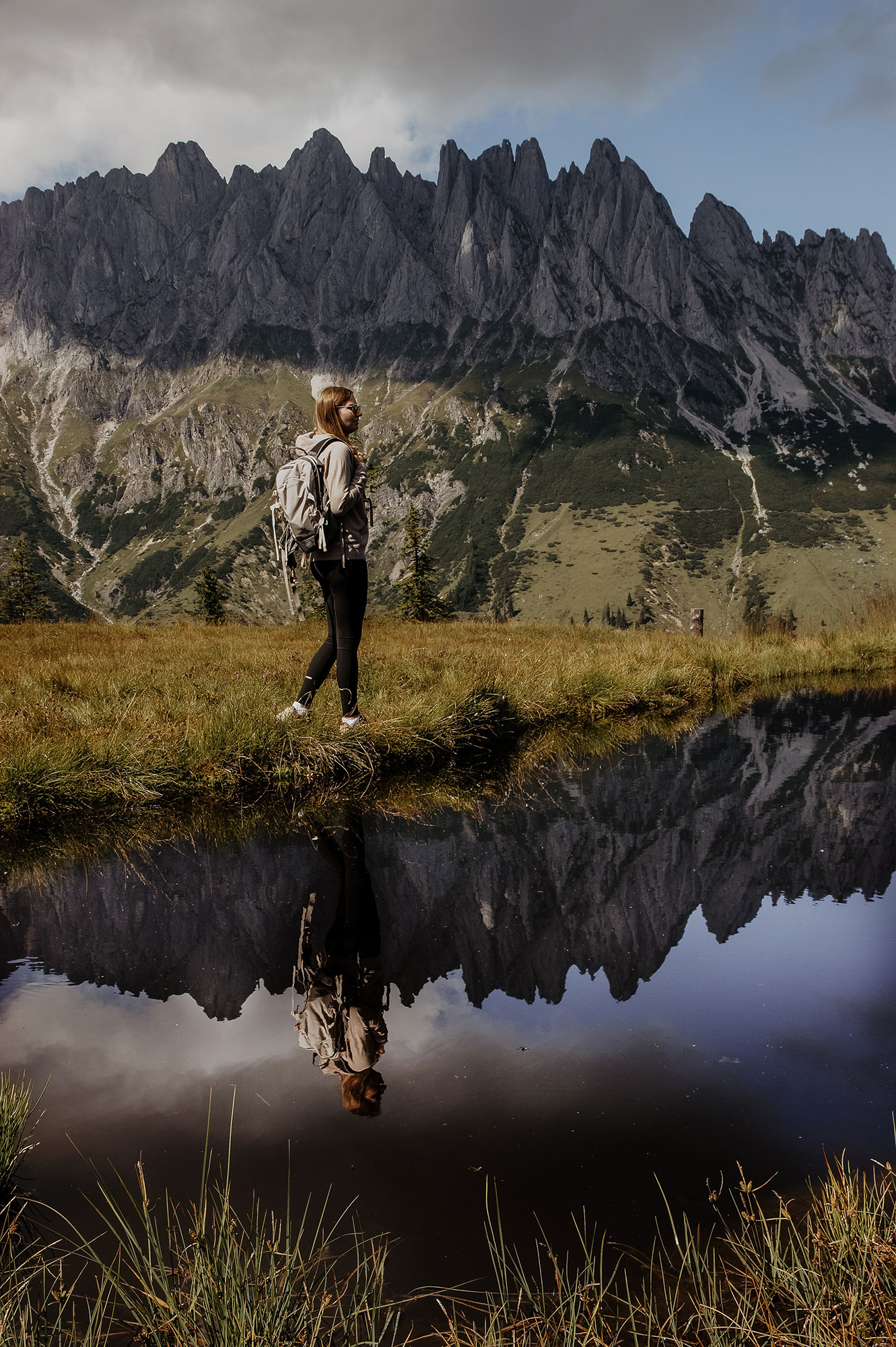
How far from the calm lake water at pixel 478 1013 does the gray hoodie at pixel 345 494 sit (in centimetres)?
339

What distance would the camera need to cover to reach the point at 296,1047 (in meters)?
3.20

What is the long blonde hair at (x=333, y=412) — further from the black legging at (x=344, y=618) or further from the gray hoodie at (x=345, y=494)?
the black legging at (x=344, y=618)

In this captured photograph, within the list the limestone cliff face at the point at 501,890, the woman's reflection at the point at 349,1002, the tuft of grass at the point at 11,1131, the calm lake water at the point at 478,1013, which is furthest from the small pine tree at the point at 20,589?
the tuft of grass at the point at 11,1131

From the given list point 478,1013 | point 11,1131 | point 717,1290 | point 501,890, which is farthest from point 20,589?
point 717,1290

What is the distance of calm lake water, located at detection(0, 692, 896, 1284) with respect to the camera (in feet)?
8.21

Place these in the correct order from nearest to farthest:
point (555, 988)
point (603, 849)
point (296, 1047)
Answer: point (296, 1047) → point (555, 988) → point (603, 849)

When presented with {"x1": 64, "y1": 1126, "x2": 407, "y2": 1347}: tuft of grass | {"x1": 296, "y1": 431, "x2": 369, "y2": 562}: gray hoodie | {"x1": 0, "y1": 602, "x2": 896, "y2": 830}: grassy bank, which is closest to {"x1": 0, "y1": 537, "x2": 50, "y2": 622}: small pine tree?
{"x1": 0, "y1": 602, "x2": 896, "y2": 830}: grassy bank

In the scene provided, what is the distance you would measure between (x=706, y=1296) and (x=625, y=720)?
36.9ft

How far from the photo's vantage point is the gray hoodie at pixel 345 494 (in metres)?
8.31

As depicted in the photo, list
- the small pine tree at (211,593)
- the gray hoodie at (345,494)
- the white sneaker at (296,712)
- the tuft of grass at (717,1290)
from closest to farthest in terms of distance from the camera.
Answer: the tuft of grass at (717,1290)
the gray hoodie at (345,494)
the white sneaker at (296,712)
the small pine tree at (211,593)

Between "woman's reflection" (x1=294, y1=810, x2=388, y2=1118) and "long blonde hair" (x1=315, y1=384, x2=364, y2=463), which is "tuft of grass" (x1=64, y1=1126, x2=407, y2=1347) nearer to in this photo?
"woman's reflection" (x1=294, y1=810, x2=388, y2=1118)

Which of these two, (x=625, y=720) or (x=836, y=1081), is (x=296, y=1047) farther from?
(x=625, y=720)

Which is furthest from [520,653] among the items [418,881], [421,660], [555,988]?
[555,988]

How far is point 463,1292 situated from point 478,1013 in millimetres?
1545
